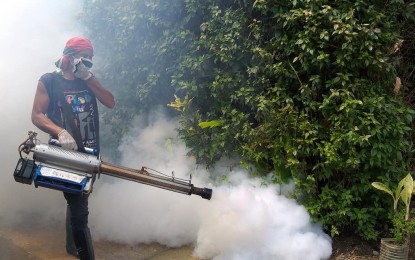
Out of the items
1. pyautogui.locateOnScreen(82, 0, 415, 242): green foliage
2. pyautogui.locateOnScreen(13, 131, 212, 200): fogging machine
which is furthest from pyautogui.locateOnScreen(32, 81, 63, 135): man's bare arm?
pyautogui.locateOnScreen(82, 0, 415, 242): green foliage

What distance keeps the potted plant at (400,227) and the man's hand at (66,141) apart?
2.70m

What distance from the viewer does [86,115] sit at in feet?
14.5

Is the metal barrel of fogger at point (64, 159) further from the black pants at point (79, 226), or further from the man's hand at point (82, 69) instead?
the man's hand at point (82, 69)

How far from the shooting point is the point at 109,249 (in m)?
4.79

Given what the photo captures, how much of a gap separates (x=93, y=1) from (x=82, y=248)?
3.34m

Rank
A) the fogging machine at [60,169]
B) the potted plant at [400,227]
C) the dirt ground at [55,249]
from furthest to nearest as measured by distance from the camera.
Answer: the dirt ground at [55,249] < the potted plant at [400,227] < the fogging machine at [60,169]

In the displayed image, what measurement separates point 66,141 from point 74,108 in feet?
1.48

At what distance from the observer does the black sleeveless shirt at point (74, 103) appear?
4.26 meters

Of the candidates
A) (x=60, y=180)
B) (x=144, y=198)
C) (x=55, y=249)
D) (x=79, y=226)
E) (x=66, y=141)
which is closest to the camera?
(x=60, y=180)

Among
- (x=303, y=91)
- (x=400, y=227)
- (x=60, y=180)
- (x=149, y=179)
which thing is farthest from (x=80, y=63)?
(x=400, y=227)

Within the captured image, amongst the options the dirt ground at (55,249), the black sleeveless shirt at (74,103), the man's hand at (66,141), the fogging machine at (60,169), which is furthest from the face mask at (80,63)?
the dirt ground at (55,249)

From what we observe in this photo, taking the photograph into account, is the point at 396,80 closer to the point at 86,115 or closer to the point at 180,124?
the point at 180,124

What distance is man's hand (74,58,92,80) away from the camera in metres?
4.17

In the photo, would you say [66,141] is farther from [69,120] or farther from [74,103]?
[74,103]
